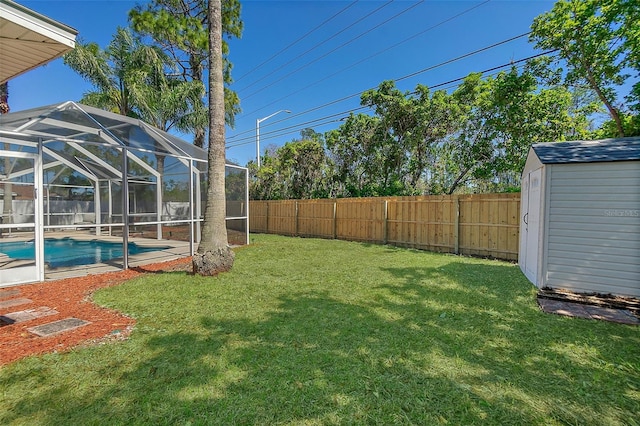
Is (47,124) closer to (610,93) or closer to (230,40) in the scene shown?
(230,40)

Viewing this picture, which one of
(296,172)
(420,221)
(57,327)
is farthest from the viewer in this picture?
(296,172)

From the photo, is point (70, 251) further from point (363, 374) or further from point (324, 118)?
point (324, 118)

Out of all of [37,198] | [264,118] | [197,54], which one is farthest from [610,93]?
[264,118]

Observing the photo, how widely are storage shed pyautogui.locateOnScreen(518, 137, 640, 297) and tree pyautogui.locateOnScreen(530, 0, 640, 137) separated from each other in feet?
13.5

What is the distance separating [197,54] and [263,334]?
14.8m

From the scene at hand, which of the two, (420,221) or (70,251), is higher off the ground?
(420,221)

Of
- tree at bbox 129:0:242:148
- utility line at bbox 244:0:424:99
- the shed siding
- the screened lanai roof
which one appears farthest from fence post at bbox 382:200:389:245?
tree at bbox 129:0:242:148

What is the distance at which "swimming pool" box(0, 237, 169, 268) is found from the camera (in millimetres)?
5598

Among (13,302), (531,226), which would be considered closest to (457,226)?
(531,226)

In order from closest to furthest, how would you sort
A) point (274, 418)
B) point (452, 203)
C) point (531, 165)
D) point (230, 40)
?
1. point (274, 418)
2. point (531, 165)
3. point (452, 203)
4. point (230, 40)

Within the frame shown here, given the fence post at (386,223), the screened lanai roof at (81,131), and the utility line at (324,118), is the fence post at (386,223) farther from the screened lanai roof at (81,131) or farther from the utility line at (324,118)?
the screened lanai roof at (81,131)

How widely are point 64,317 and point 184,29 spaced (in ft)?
44.8

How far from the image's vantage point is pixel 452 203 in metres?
8.95

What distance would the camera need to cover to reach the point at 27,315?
3.89 m
